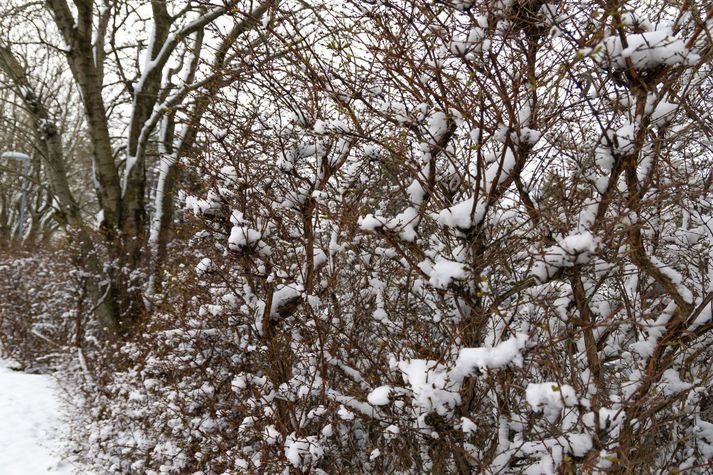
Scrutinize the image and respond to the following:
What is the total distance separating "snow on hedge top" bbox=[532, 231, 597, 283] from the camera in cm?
198

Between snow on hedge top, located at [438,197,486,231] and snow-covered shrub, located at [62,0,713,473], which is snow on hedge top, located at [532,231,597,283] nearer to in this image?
snow-covered shrub, located at [62,0,713,473]

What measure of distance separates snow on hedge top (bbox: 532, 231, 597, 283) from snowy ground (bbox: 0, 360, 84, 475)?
18.3 ft

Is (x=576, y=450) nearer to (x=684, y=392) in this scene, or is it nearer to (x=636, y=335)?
(x=684, y=392)

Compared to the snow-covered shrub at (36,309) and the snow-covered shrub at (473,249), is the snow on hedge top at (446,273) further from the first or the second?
the snow-covered shrub at (36,309)

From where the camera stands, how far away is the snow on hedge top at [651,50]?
6.66 ft

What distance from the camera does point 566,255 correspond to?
204 cm

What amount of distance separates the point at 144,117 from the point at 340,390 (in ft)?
18.8

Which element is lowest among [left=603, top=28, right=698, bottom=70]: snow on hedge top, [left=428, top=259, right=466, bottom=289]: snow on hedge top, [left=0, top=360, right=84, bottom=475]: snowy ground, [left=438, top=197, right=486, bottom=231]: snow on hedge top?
[left=0, top=360, right=84, bottom=475]: snowy ground

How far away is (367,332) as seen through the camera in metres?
3.74

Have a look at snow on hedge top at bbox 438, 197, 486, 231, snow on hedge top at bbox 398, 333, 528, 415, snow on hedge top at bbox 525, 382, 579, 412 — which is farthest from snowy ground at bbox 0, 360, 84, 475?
snow on hedge top at bbox 525, 382, 579, 412

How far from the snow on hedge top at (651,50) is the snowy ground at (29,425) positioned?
20.4ft

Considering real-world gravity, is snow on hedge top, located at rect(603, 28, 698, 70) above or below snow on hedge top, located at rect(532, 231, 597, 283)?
above

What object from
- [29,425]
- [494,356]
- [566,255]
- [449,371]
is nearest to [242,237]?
[449,371]

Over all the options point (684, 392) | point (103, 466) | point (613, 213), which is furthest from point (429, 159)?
point (103, 466)
